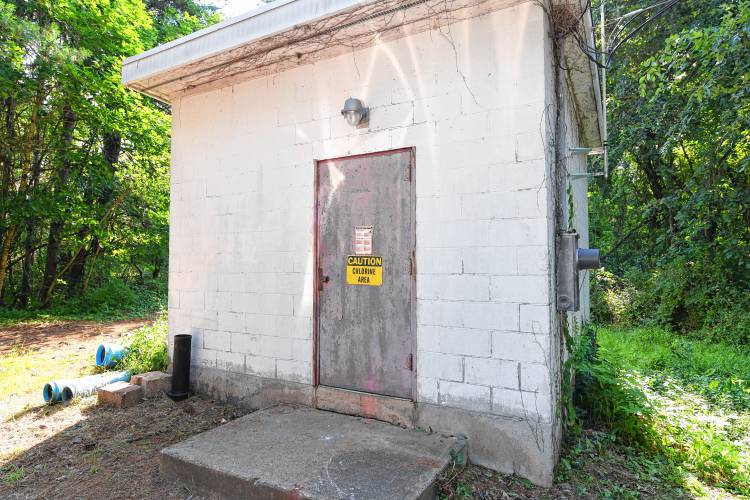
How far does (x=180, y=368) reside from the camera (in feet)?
14.5

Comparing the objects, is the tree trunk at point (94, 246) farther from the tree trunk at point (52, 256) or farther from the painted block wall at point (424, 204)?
the painted block wall at point (424, 204)

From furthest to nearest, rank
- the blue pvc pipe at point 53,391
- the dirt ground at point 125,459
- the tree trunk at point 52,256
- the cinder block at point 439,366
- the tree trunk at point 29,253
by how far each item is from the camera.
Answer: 1. the tree trunk at point 52,256
2. the tree trunk at point 29,253
3. the blue pvc pipe at point 53,391
4. the cinder block at point 439,366
5. the dirt ground at point 125,459

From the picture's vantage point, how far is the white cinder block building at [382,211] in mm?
2992

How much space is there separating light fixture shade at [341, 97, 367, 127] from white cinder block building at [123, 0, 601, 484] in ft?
0.22

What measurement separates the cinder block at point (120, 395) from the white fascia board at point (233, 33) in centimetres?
302

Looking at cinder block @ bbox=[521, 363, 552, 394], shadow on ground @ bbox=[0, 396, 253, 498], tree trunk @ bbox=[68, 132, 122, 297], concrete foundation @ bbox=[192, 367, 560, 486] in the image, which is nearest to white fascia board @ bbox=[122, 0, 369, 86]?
cinder block @ bbox=[521, 363, 552, 394]

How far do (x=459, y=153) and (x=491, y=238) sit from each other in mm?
671

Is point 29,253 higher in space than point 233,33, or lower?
lower

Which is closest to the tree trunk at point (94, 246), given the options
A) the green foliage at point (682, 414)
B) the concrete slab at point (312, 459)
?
the concrete slab at point (312, 459)

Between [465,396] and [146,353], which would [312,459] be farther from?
[146,353]

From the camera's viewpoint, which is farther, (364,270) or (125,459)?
(364,270)

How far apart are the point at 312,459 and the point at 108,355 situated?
374 cm

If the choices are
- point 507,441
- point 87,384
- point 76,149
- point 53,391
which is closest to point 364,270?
point 507,441

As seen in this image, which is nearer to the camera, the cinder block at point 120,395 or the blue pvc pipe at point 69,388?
the cinder block at point 120,395
